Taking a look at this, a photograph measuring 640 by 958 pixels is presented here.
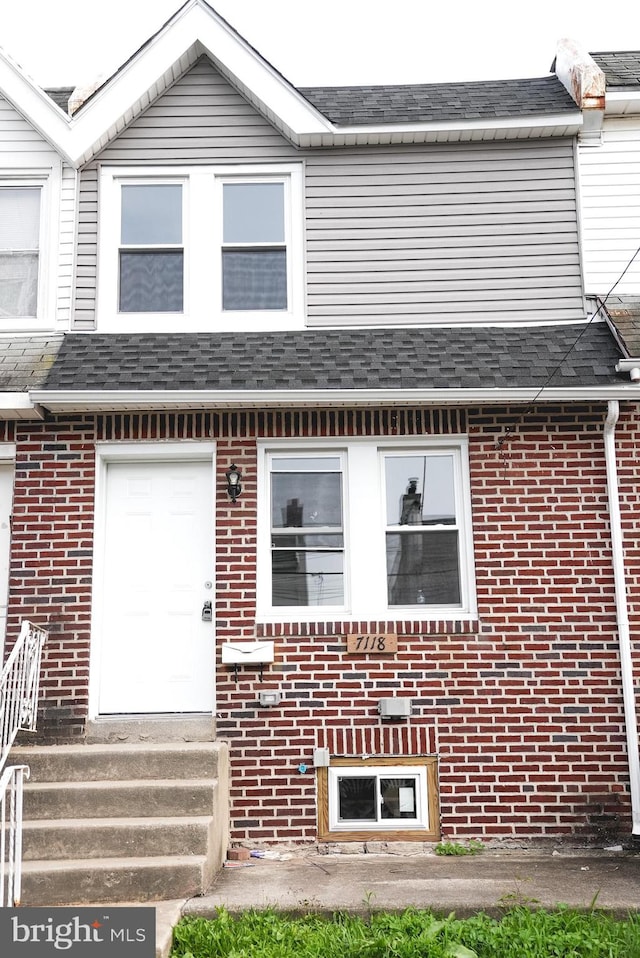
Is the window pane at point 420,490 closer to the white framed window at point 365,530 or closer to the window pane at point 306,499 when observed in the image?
the white framed window at point 365,530

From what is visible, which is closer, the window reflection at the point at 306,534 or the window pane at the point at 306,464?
the window reflection at the point at 306,534

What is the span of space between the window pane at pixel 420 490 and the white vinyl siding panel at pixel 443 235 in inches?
53.3

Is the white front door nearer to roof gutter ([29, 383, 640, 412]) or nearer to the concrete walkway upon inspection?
roof gutter ([29, 383, 640, 412])

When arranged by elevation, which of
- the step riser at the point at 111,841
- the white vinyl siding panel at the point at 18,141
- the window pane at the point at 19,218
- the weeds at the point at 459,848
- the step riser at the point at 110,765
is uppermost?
the white vinyl siding panel at the point at 18,141

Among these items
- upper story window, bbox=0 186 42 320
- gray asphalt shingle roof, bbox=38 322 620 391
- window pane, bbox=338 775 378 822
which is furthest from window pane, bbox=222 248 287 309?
window pane, bbox=338 775 378 822

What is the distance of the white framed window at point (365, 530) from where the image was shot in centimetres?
694

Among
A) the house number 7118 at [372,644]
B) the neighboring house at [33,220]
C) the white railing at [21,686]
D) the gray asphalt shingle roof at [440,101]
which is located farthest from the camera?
the gray asphalt shingle roof at [440,101]

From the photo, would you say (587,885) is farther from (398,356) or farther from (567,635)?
(398,356)

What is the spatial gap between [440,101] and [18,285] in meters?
4.33

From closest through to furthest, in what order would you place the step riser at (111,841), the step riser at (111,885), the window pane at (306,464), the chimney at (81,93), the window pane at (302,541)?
the step riser at (111,885)
the step riser at (111,841)
the window pane at (302,541)
the window pane at (306,464)
the chimney at (81,93)

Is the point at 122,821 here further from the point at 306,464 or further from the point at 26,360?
the point at 26,360

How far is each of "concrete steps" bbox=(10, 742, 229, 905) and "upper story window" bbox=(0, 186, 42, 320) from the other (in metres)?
3.89

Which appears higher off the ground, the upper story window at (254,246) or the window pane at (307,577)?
the upper story window at (254,246)

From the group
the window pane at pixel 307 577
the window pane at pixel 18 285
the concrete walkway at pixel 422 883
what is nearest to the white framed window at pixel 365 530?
the window pane at pixel 307 577
